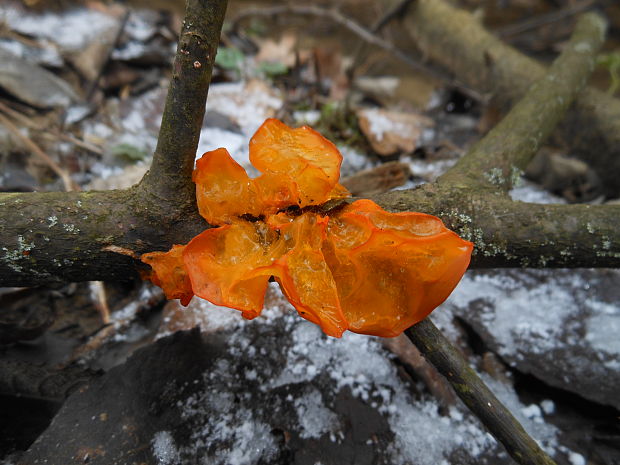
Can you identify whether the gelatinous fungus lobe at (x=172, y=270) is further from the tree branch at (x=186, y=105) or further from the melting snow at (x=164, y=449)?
the melting snow at (x=164, y=449)

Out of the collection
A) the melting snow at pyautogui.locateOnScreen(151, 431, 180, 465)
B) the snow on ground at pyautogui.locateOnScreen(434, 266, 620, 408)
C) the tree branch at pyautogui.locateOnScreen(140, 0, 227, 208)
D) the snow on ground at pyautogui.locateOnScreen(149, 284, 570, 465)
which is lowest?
the snow on ground at pyautogui.locateOnScreen(149, 284, 570, 465)

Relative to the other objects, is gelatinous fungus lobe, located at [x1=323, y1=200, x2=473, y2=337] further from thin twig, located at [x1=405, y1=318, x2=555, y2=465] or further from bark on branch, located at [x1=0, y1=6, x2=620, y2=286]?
bark on branch, located at [x1=0, y1=6, x2=620, y2=286]

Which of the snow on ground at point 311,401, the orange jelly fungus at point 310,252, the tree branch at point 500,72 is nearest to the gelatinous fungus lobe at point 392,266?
the orange jelly fungus at point 310,252

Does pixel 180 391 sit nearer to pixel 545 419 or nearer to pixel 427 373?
pixel 427 373

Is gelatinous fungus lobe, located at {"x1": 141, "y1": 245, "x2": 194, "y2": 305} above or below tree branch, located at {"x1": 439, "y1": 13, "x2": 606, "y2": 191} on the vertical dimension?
below

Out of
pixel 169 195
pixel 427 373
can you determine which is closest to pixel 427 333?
pixel 427 373

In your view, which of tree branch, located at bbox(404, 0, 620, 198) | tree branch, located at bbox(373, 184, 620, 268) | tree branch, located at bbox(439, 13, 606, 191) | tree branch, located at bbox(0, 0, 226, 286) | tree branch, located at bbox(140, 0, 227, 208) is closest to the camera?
tree branch, located at bbox(140, 0, 227, 208)

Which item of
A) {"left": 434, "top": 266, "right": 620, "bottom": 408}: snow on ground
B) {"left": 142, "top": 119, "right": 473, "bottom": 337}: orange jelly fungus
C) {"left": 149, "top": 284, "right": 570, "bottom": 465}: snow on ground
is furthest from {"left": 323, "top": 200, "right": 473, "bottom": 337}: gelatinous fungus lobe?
{"left": 434, "top": 266, "right": 620, "bottom": 408}: snow on ground
